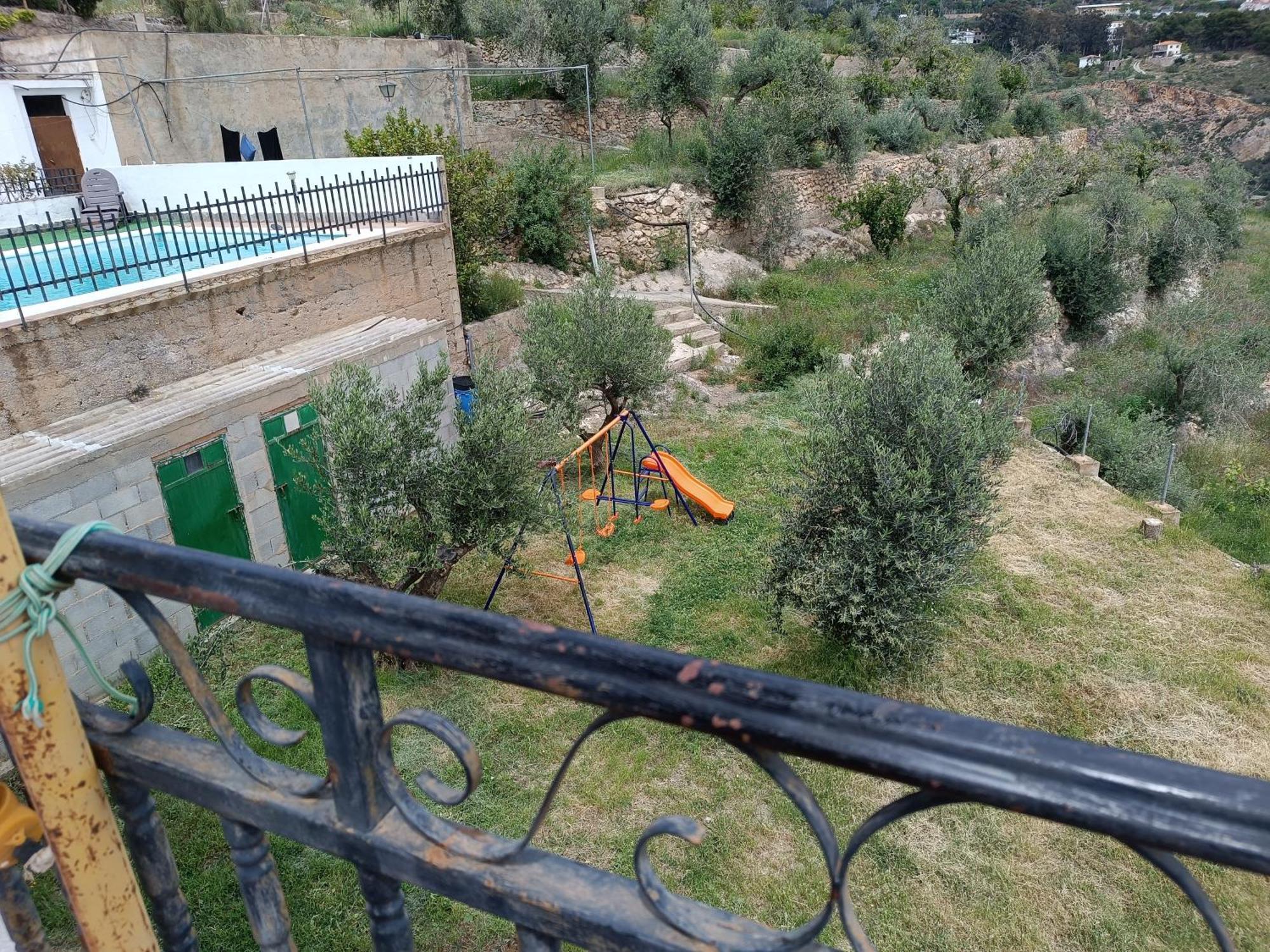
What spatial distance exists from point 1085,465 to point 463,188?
402 inches

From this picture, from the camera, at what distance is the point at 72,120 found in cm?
1483

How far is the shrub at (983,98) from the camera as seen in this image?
28.8 meters

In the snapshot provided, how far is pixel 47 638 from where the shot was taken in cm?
113

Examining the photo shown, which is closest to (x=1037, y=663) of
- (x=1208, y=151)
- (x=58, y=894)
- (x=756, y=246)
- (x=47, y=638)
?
(x=58, y=894)

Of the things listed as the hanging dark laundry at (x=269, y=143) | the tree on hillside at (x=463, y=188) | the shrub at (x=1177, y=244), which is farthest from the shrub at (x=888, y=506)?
the shrub at (x=1177, y=244)

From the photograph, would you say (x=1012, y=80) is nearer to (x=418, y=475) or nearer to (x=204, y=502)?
(x=418, y=475)

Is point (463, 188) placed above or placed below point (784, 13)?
below

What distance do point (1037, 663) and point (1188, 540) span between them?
3.89 m

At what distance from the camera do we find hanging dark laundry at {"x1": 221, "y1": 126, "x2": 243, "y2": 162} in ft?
50.8

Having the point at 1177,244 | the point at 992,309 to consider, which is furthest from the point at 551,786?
the point at 1177,244

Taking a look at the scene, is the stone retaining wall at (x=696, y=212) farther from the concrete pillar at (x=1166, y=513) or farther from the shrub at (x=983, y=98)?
the concrete pillar at (x=1166, y=513)

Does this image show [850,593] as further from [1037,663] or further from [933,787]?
[933,787]

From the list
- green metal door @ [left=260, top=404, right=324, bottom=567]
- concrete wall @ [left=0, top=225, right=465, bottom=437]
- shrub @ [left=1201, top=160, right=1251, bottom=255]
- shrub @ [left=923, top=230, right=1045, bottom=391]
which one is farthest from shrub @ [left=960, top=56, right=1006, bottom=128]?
green metal door @ [left=260, top=404, right=324, bottom=567]

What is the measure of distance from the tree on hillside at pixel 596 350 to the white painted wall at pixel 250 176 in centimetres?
257
